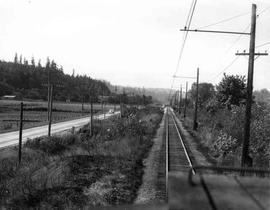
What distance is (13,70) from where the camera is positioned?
153750 millimetres

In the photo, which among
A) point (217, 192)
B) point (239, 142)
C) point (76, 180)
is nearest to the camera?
point (217, 192)

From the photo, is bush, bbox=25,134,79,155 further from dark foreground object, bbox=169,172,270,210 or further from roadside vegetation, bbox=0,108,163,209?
dark foreground object, bbox=169,172,270,210

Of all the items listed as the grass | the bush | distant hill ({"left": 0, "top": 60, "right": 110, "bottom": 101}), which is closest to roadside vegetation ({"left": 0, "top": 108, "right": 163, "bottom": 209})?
the bush

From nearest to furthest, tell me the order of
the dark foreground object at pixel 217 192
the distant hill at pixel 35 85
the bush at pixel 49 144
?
the dark foreground object at pixel 217 192 < the bush at pixel 49 144 < the distant hill at pixel 35 85

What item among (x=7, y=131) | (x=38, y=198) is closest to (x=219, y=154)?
(x=38, y=198)

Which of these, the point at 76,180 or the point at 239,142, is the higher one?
the point at 239,142

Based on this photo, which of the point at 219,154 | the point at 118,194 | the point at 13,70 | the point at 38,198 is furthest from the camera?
the point at 13,70

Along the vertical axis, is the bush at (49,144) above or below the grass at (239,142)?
below

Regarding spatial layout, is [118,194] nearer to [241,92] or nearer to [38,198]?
[38,198]

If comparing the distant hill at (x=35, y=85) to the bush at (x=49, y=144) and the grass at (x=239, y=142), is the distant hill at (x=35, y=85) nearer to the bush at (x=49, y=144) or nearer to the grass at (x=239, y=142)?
the bush at (x=49, y=144)

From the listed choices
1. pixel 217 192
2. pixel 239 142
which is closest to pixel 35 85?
pixel 239 142

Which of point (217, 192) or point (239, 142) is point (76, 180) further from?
point (239, 142)

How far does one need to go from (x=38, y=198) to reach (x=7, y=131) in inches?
1240

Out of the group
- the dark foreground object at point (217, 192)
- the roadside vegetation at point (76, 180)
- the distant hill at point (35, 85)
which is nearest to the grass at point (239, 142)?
the roadside vegetation at point (76, 180)
